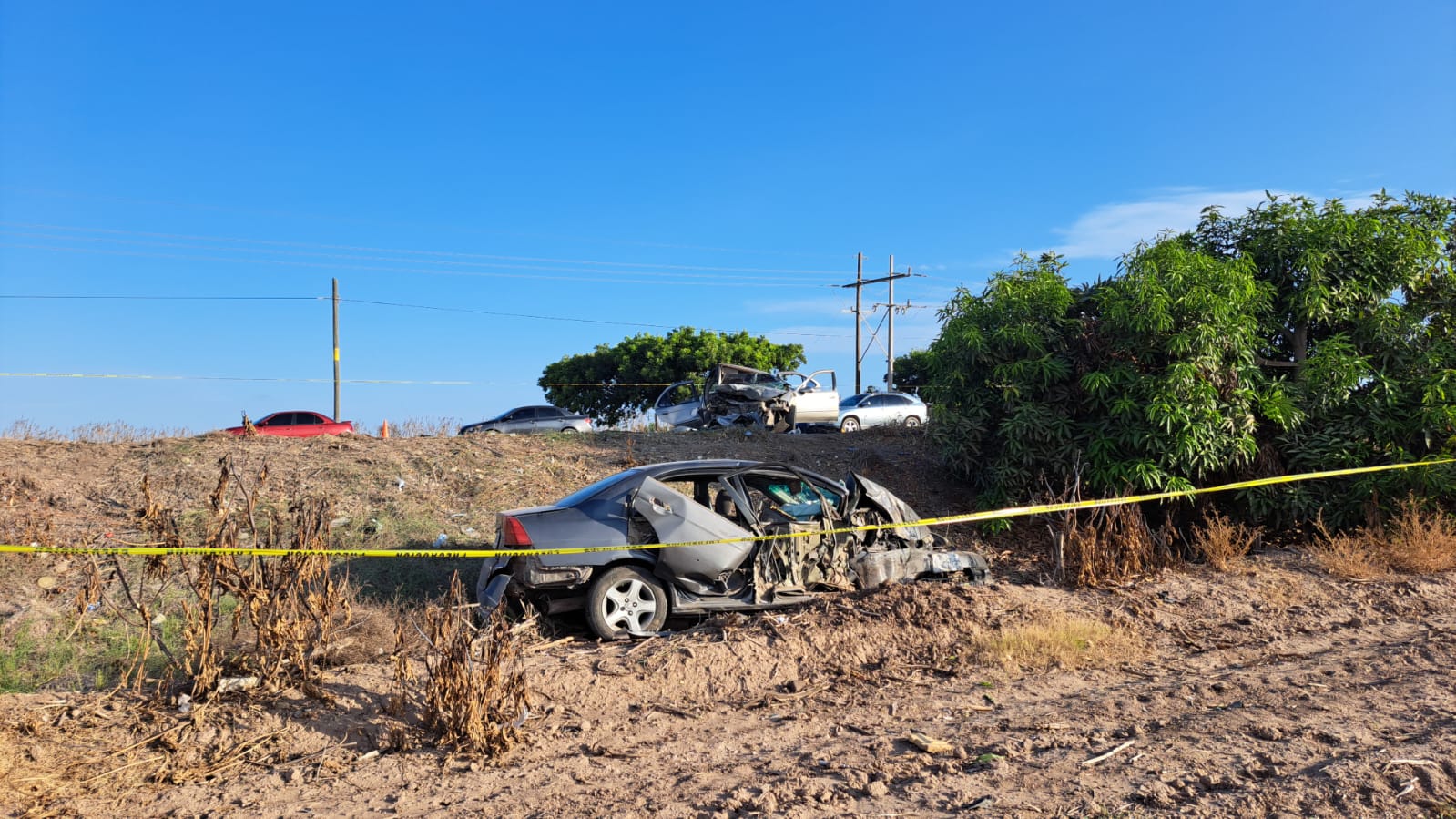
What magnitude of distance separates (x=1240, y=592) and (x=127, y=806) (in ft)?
29.4

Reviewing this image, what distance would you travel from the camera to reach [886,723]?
5566mm

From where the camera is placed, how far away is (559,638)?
7621 millimetres

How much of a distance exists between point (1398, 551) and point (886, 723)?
7.90 meters

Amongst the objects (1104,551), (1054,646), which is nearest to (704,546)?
(1054,646)

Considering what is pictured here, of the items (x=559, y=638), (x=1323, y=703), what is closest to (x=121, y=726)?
(x=559, y=638)

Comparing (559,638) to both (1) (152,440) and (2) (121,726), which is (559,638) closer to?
(2) (121,726)

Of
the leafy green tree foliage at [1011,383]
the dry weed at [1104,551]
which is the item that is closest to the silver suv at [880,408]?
the leafy green tree foliage at [1011,383]

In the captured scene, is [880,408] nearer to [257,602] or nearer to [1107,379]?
[1107,379]

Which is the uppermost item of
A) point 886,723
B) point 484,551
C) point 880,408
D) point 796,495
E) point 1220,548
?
point 880,408

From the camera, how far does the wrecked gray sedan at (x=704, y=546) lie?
769 cm

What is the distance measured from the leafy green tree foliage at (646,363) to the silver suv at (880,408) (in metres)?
12.8

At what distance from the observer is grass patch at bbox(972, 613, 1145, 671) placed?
272 inches

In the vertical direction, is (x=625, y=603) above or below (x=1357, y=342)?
below

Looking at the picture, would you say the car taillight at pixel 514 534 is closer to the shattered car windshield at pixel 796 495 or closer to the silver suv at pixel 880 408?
the shattered car windshield at pixel 796 495
